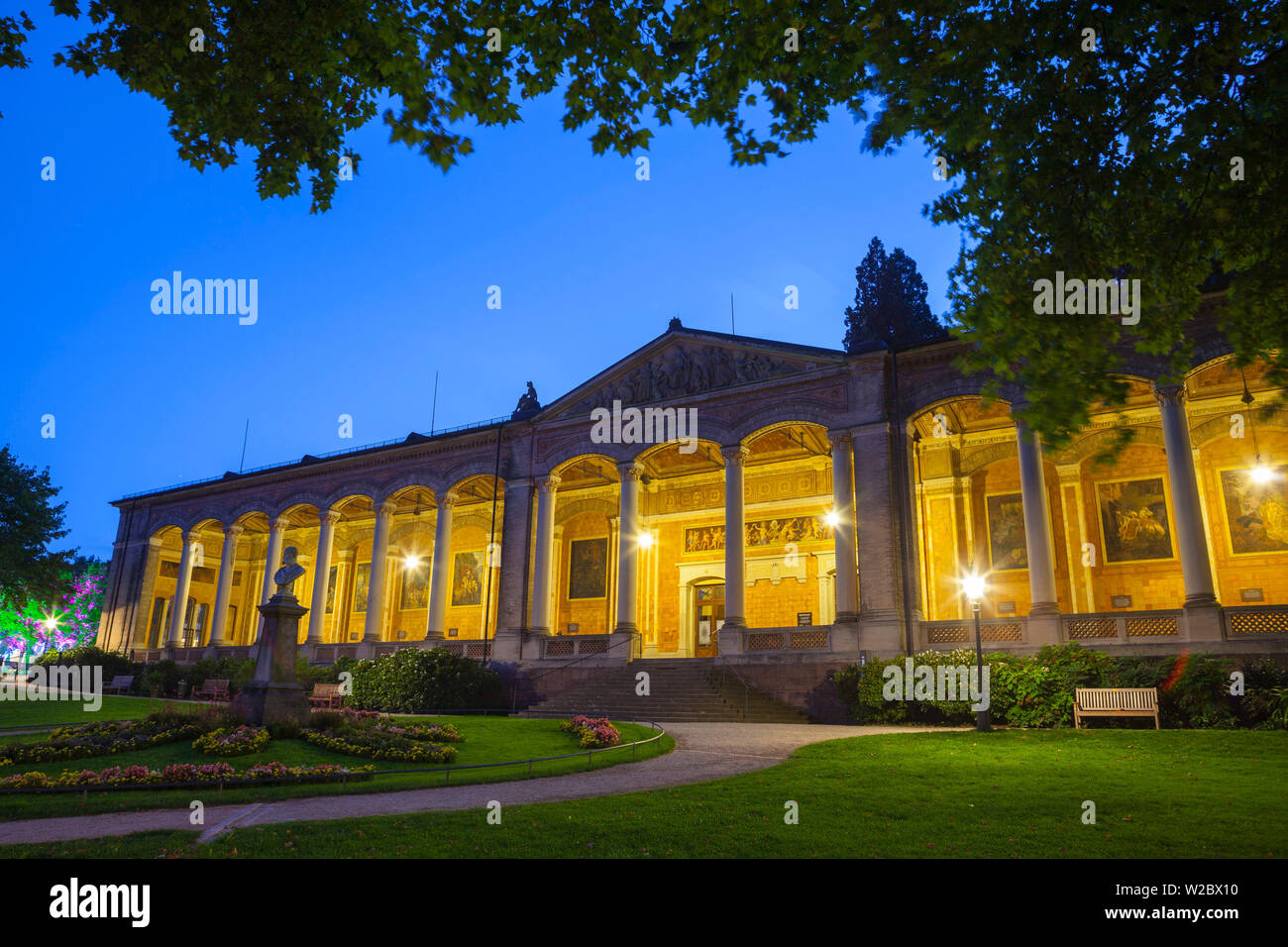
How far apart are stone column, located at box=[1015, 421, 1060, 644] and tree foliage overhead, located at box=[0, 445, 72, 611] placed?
40.8 meters

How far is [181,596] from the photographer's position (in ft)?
135

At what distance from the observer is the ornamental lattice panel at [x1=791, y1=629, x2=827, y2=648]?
2473cm

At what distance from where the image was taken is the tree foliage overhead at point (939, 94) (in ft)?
22.7

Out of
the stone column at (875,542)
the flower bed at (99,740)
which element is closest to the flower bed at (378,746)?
the flower bed at (99,740)

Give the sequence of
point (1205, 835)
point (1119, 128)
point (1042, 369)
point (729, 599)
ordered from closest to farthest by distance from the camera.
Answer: point (1205, 835) → point (1119, 128) → point (1042, 369) → point (729, 599)

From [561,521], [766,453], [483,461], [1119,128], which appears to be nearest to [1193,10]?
[1119,128]

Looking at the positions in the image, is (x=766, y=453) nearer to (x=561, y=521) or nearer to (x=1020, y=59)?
(x=561, y=521)

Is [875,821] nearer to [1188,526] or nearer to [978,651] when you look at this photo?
[978,651]

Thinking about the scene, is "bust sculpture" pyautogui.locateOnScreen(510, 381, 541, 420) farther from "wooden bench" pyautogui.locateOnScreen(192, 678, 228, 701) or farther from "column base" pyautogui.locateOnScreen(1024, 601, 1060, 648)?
"column base" pyautogui.locateOnScreen(1024, 601, 1060, 648)

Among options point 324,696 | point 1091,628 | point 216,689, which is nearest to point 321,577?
point 216,689

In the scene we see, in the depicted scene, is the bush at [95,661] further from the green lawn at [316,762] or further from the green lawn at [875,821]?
the green lawn at [875,821]

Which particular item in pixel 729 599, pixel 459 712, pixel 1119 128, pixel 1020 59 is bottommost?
pixel 459 712
